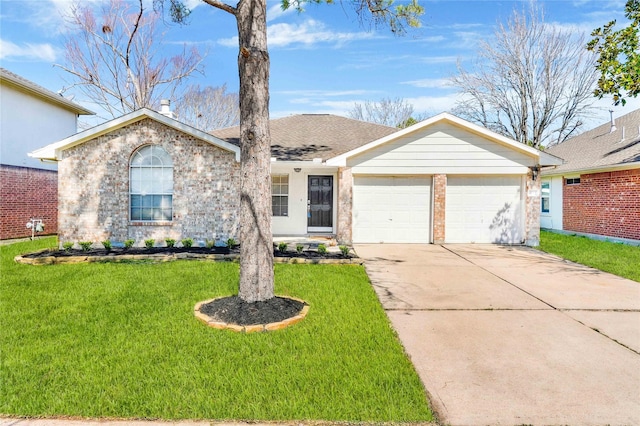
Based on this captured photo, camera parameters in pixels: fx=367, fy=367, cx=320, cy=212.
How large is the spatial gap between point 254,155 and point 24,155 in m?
13.8

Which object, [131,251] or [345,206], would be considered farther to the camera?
[345,206]

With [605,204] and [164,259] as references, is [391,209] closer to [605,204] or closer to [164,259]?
[164,259]

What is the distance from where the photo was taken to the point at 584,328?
4.60m

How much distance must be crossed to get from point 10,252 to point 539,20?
87.7 ft

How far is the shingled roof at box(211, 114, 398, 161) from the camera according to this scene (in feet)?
38.2

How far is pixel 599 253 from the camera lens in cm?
998

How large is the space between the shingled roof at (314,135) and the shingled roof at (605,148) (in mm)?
7211

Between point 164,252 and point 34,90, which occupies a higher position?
point 34,90

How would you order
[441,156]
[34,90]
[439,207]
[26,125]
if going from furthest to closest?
[26,125], [34,90], [439,207], [441,156]

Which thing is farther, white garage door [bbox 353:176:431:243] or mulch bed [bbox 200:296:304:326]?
white garage door [bbox 353:176:431:243]

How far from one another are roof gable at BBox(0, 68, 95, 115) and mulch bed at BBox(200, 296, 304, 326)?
13.0 meters

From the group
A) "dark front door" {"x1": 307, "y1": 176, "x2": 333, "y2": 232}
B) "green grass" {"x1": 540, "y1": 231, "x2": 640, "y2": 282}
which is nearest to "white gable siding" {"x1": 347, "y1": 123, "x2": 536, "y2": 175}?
"dark front door" {"x1": 307, "y1": 176, "x2": 333, "y2": 232}

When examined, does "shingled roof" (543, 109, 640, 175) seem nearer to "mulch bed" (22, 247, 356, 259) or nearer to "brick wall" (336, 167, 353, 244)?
"brick wall" (336, 167, 353, 244)

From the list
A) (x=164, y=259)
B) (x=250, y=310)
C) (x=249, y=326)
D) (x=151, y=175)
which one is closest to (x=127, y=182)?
(x=151, y=175)
